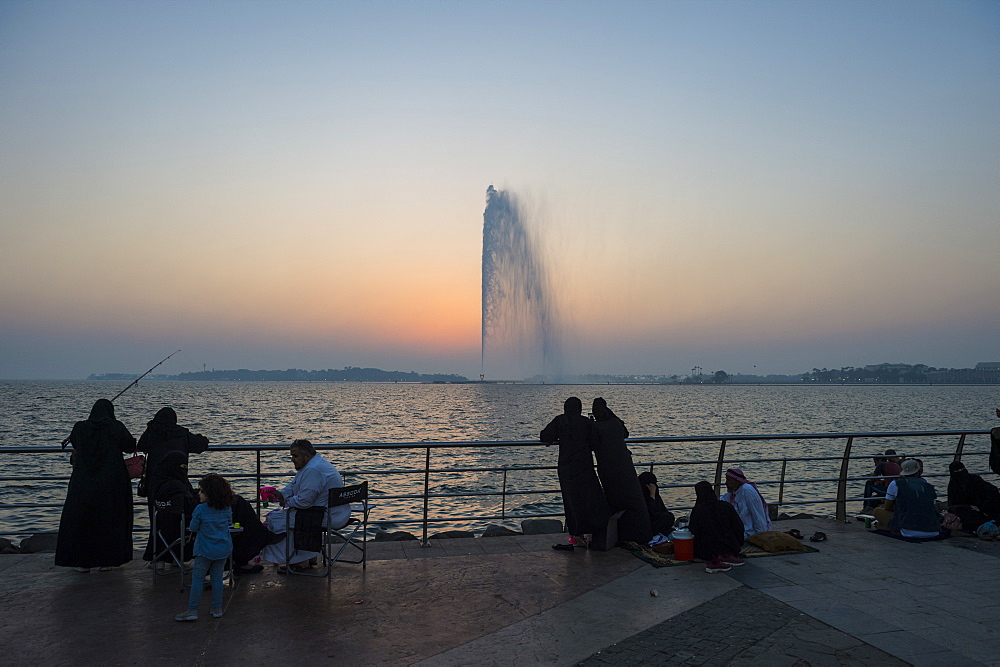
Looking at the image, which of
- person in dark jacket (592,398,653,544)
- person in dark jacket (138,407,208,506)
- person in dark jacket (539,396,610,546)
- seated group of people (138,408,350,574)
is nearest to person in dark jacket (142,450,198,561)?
seated group of people (138,408,350,574)

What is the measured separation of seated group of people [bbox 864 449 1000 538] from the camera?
384 inches

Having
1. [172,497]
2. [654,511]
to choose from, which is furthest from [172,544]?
[654,511]

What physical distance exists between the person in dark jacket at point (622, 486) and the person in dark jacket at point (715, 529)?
0.74 meters

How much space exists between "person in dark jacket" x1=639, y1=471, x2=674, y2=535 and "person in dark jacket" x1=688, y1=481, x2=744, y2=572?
2.61 feet

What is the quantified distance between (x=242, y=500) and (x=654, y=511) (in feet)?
17.4

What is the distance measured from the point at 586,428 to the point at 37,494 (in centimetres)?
2347

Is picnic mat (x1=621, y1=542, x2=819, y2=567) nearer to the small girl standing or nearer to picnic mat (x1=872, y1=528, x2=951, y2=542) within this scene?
picnic mat (x1=872, y1=528, x2=951, y2=542)

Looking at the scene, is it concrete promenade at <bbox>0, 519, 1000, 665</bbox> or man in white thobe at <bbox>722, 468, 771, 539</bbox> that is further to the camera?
man in white thobe at <bbox>722, 468, 771, 539</bbox>

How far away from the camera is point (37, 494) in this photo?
23.9 metres

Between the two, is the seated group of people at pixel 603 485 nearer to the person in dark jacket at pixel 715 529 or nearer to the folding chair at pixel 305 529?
the person in dark jacket at pixel 715 529

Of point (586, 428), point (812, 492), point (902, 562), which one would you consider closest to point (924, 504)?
point (902, 562)

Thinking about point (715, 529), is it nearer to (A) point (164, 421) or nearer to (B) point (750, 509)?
(B) point (750, 509)

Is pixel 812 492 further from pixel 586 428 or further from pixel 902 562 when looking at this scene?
pixel 586 428

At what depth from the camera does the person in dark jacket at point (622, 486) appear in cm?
884
